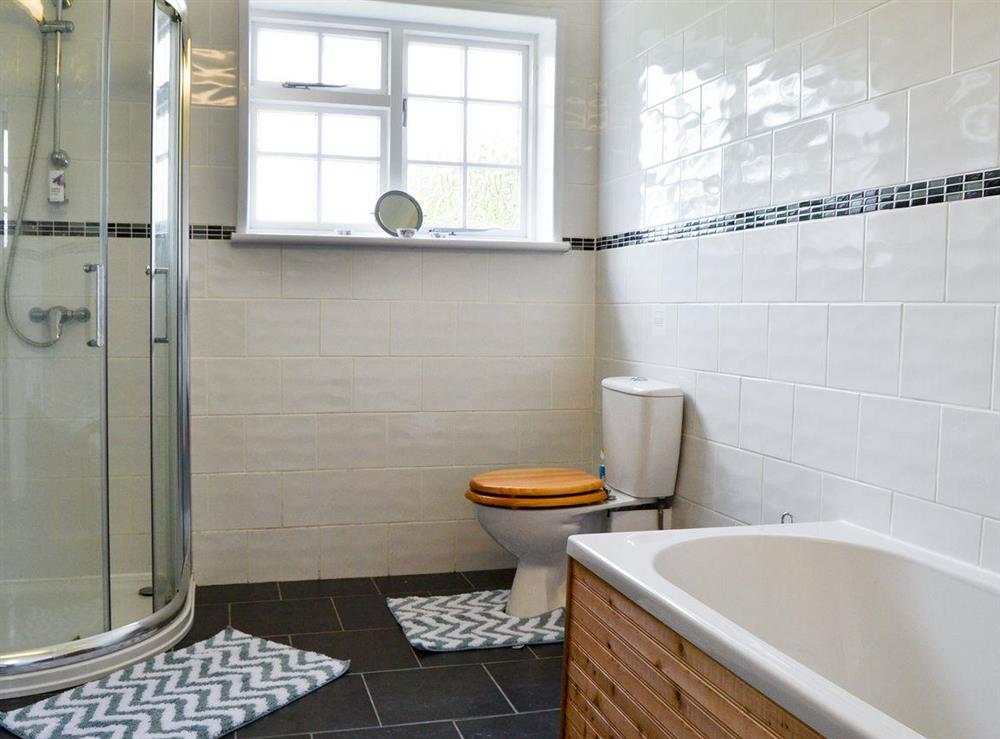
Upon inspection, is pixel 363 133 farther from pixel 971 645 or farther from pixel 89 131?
pixel 971 645

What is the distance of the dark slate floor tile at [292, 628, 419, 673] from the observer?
2.86 metres

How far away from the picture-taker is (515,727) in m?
2.45

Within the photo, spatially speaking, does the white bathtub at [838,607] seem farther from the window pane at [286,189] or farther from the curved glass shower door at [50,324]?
the window pane at [286,189]

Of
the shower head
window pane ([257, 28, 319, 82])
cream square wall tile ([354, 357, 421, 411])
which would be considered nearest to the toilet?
cream square wall tile ([354, 357, 421, 411])

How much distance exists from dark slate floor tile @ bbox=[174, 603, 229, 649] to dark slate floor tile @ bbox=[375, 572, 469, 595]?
1.87 ft

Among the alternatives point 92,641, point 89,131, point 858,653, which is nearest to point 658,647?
point 858,653

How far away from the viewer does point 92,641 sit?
106 inches

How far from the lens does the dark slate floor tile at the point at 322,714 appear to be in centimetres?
241

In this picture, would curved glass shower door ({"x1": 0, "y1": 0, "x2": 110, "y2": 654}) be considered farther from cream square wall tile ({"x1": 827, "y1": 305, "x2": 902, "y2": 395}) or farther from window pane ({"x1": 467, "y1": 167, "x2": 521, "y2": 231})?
cream square wall tile ({"x1": 827, "y1": 305, "x2": 902, "y2": 395})

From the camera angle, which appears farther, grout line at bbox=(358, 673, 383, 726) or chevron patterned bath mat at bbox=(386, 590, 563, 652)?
chevron patterned bath mat at bbox=(386, 590, 563, 652)

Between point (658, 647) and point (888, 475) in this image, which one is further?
point (888, 475)

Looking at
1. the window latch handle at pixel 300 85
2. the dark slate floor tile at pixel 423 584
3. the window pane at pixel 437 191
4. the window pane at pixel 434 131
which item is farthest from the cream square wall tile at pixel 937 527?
the window latch handle at pixel 300 85

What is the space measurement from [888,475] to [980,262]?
521 millimetres

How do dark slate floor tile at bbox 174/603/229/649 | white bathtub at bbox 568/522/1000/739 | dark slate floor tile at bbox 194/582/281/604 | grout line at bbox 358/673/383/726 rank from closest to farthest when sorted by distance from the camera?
white bathtub at bbox 568/522/1000/739 < grout line at bbox 358/673/383/726 < dark slate floor tile at bbox 174/603/229/649 < dark slate floor tile at bbox 194/582/281/604
